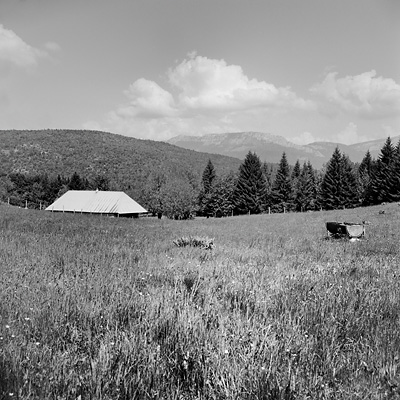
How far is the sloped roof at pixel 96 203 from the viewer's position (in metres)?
72.3

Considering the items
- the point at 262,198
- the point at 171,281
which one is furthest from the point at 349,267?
the point at 262,198

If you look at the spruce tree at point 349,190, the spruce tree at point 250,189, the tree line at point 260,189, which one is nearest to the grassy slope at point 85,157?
the tree line at point 260,189

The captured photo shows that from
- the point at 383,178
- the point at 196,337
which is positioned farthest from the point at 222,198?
the point at 196,337

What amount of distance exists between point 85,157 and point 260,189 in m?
88.8

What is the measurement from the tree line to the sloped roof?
23605mm

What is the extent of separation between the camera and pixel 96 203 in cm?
7350

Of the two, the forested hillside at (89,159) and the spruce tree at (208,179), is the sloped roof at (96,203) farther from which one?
the forested hillside at (89,159)

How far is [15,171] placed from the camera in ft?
400

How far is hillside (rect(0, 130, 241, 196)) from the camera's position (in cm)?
12938

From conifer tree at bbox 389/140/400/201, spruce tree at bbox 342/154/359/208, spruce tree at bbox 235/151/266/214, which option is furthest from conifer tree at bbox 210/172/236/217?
conifer tree at bbox 389/140/400/201

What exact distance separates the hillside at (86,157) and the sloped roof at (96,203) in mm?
48974

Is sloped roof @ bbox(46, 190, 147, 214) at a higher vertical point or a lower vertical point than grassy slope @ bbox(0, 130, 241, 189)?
lower

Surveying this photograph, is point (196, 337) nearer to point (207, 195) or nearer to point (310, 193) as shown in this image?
point (310, 193)

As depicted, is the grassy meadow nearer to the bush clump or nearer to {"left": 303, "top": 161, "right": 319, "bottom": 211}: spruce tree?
the bush clump
